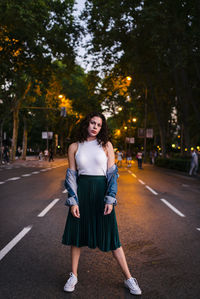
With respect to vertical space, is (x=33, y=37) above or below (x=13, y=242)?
above

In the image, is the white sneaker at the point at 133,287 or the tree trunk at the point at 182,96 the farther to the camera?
the tree trunk at the point at 182,96

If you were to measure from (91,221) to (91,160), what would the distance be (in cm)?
63

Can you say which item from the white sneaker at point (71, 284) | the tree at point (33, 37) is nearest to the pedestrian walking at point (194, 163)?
the tree at point (33, 37)

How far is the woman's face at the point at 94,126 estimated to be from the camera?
373cm

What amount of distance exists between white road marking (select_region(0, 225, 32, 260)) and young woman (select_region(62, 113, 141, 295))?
5.13 feet

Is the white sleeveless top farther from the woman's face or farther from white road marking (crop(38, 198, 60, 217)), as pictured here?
white road marking (crop(38, 198, 60, 217))

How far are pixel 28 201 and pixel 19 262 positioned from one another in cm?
551

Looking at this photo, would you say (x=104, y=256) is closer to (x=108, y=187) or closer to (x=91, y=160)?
(x=108, y=187)

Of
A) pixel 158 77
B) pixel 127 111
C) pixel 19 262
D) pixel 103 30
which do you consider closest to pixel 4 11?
pixel 103 30

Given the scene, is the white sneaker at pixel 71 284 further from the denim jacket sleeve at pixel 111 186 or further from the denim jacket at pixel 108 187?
the denim jacket sleeve at pixel 111 186

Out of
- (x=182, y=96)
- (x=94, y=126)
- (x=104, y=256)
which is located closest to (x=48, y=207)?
(x=104, y=256)

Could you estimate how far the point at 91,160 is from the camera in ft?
11.8

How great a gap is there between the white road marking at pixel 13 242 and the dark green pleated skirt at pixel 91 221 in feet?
5.10

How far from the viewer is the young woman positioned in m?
3.58
